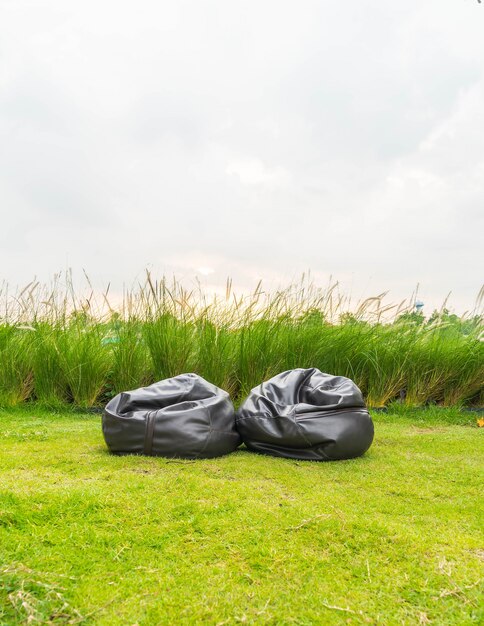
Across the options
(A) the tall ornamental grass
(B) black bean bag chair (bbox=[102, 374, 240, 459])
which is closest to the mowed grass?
(B) black bean bag chair (bbox=[102, 374, 240, 459])

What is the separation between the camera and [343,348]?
19.5 feet

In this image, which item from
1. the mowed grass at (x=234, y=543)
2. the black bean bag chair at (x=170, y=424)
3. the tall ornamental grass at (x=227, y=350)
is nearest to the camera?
the mowed grass at (x=234, y=543)

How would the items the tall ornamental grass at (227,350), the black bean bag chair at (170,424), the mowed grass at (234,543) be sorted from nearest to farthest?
1. the mowed grass at (234,543)
2. the black bean bag chair at (170,424)
3. the tall ornamental grass at (227,350)

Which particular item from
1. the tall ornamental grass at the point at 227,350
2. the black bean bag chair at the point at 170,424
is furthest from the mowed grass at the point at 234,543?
the tall ornamental grass at the point at 227,350

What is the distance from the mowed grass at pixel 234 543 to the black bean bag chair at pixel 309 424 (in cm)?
25

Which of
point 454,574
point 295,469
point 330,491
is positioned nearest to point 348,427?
point 295,469

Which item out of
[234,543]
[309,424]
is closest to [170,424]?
[309,424]

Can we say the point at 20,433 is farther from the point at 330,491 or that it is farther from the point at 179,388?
the point at 330,491

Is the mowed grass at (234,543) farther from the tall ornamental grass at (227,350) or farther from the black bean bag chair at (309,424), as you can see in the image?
the tall ornamental grass at (227,350)

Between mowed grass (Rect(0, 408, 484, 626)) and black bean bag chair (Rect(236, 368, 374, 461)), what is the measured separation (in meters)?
0.25

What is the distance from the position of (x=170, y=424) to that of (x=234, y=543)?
147 cm

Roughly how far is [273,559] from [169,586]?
408 millimetres

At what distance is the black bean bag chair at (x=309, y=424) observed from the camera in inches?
144

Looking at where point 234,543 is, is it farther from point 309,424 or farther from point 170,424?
point 309,424
